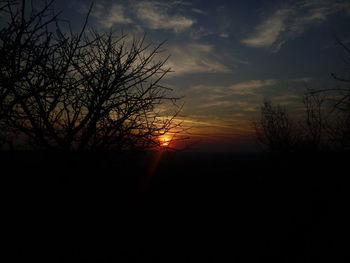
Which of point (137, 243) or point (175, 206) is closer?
point (137, 243)

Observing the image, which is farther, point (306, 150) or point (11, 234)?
point (306, 150)

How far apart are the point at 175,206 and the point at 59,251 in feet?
16.3

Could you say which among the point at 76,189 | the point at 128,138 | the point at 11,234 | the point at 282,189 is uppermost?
the point at 128,138

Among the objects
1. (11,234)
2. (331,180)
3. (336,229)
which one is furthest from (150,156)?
(331,180)

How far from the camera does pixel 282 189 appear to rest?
41.4 feet

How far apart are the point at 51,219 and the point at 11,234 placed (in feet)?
2.77

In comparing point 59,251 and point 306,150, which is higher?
point 306,150

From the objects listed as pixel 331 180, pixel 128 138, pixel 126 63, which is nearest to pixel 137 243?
pixel 128 138

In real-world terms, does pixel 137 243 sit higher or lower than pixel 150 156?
lower

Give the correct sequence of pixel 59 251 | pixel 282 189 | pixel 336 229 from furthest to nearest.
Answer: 1. pixel 282 189
2. pixel 336 229
3. pixel 59 251

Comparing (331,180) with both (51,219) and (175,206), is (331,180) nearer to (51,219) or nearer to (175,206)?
(175,206)

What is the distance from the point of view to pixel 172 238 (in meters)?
5.33

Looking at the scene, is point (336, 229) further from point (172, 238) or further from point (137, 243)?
point (137, 243)

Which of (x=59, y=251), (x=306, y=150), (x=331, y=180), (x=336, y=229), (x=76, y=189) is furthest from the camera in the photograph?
(x=306, y=150)
